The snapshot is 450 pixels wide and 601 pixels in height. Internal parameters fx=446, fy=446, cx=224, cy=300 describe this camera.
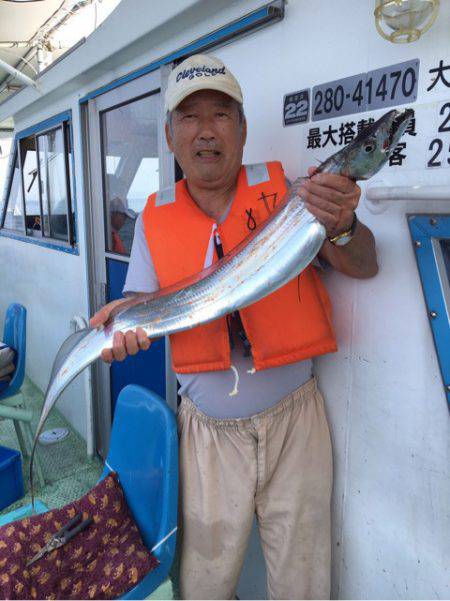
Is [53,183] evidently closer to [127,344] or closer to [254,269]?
[127,344]

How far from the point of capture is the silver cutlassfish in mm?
1059

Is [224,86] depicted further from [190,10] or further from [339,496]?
[339,496]

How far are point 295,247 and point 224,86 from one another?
75cm

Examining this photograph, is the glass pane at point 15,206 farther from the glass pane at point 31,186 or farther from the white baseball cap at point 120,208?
the white baseball cap at point 120,208

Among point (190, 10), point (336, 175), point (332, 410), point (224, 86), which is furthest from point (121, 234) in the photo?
point (336, 175)

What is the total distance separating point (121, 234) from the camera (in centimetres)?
335

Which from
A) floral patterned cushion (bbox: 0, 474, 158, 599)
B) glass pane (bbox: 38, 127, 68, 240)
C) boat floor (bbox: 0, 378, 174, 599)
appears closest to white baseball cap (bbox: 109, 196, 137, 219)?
glass pane (bbox: 38, 127, 68, 240)

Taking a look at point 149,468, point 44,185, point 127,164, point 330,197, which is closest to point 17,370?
point 127,164

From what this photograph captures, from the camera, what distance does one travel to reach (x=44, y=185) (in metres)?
4.86

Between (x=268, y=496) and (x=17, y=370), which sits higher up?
(x=17, y=370)

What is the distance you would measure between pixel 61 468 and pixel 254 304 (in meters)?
3.04

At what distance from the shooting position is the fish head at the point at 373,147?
1.02 m

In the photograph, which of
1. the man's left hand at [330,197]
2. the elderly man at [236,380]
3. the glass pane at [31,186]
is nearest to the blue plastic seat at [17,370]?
the elderly man at [236,380]

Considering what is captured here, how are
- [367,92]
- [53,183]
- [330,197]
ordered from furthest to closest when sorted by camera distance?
[53,183] < [367,92] < [330,197]
